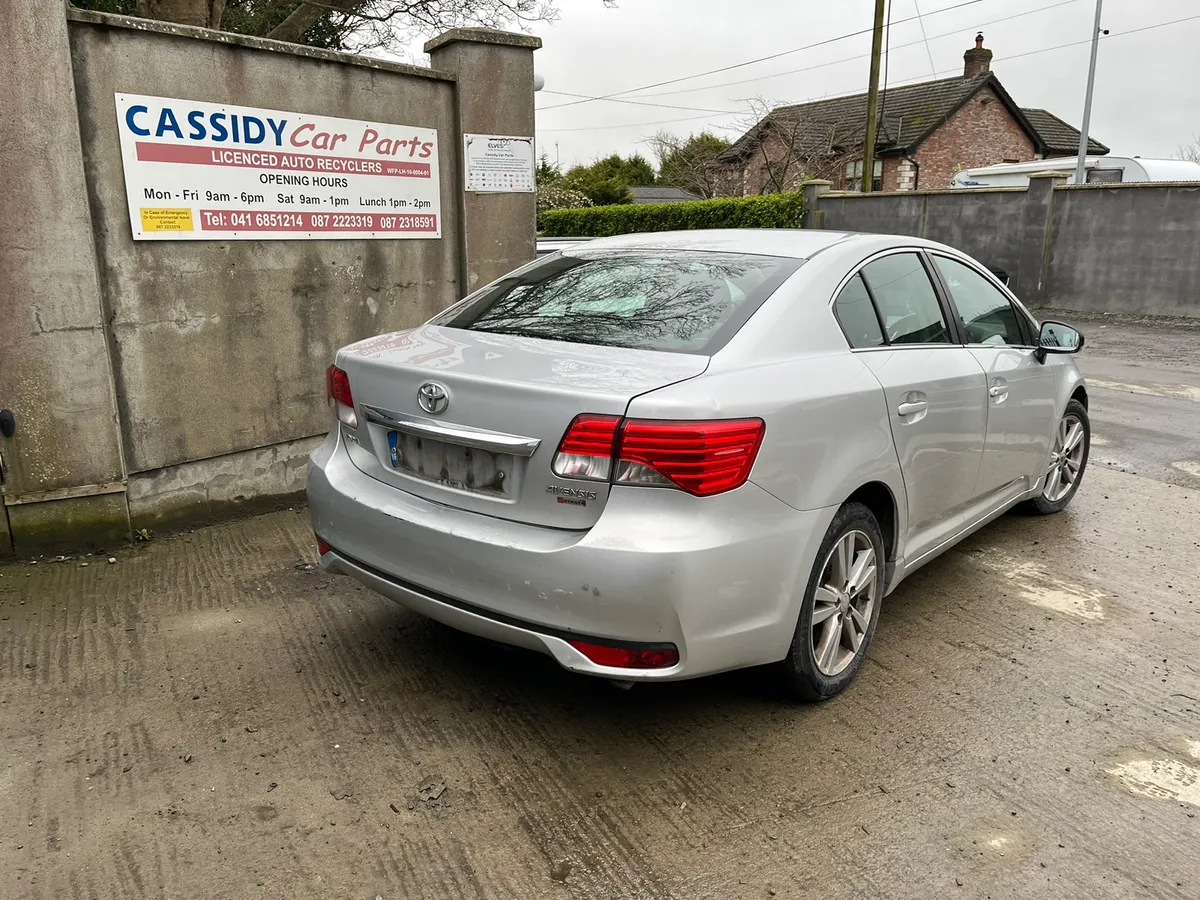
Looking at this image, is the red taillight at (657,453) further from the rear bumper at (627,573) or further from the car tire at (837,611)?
the car tire at (837,611)

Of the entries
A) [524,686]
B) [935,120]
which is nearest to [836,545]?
[524,686]

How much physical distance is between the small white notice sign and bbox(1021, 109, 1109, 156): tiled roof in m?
37.1

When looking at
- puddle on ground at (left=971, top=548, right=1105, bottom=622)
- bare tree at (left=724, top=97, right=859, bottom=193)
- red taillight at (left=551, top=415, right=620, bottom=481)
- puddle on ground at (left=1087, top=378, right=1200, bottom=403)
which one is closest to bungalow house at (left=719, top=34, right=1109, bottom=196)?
bare tree at (left=724, top=97, right=859, bottom=193)

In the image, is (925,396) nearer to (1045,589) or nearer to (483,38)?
(1045,589)

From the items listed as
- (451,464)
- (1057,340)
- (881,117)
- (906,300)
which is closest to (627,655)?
(451,464)

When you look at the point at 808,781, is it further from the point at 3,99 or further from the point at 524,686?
the point at 3,99

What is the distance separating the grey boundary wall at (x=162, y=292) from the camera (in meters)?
4.09

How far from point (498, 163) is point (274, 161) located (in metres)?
1.60

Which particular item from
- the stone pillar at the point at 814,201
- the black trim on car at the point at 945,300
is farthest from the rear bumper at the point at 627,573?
the stone pillar at the point at 814,201

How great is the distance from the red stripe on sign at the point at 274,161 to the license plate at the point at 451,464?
8.02 ft

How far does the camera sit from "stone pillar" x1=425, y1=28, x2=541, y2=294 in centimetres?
577

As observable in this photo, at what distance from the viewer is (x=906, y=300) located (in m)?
3.73

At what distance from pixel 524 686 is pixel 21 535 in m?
2.68

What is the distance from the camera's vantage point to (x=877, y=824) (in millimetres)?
2592
